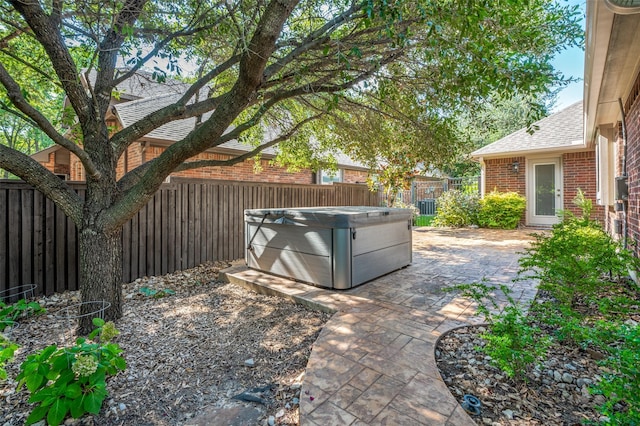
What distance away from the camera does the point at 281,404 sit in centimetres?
204

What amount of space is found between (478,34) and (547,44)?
78.3 inches

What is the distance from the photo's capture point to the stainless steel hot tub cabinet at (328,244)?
4.04 metres

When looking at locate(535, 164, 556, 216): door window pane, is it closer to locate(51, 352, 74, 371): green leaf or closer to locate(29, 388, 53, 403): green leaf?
locate(51, 352, 74, 371): green leaf

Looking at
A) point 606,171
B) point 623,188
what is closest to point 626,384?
point 623,188

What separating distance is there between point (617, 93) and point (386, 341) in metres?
4.82

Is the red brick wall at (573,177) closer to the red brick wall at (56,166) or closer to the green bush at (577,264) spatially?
the green bush at (577,264)

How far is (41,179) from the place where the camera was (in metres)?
2.88

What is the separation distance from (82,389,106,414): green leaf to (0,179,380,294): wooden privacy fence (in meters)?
3.05

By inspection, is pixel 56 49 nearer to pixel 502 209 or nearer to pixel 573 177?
pixel 502 209

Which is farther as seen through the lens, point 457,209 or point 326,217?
point 457,209

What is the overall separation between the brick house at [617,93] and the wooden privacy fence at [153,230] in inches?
212

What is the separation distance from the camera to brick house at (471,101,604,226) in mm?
9709

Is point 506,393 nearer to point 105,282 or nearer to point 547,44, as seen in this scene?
point 105,282

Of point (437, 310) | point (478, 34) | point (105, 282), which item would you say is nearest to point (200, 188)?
point (105, 282)
